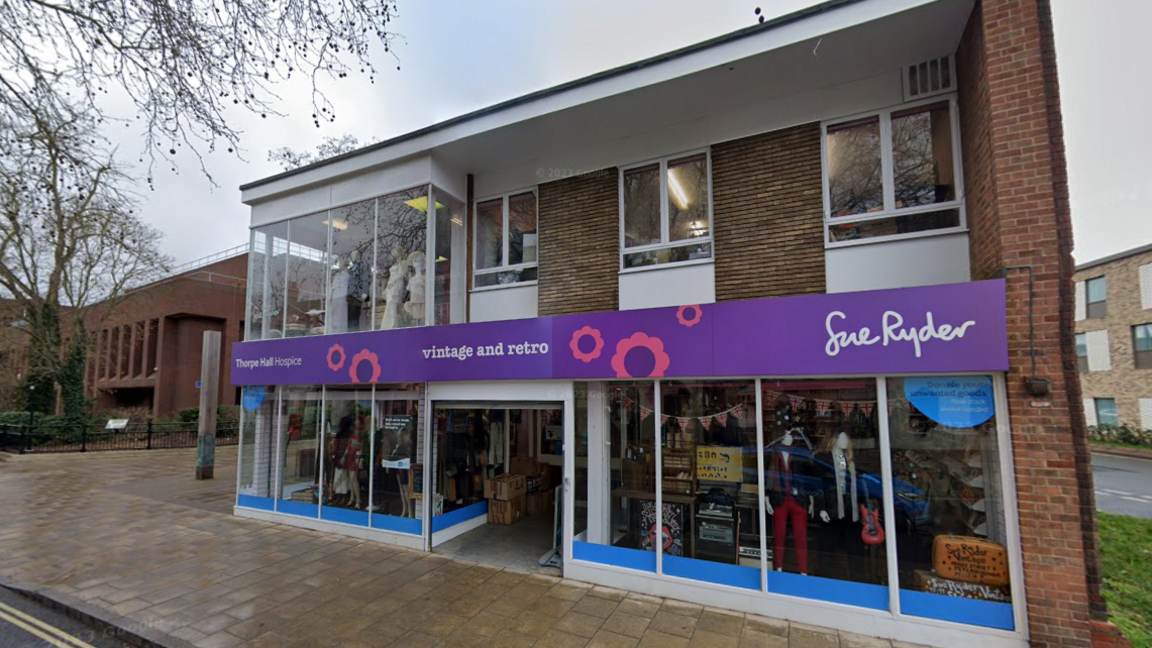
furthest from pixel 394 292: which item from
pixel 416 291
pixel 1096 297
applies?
pixel 1096 297

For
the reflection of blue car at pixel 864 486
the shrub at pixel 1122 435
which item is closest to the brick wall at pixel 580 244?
the reflection of blue car at pixel 864 486

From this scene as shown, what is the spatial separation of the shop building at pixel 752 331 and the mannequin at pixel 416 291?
43 mm

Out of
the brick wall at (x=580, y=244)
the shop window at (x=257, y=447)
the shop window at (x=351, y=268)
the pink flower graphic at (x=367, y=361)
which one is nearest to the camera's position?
the brick wall at (x=580, y=244)

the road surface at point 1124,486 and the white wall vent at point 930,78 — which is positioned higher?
the white wall vent at point 930,78

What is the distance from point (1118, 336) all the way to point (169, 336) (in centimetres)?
4812

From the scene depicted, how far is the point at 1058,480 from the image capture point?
402 cm

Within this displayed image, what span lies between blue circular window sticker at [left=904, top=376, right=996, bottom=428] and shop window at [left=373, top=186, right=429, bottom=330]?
6469 mm

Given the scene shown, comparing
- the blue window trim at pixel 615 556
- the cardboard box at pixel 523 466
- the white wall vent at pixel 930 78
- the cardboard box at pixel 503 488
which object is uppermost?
the white wall vent at pixel 930 78

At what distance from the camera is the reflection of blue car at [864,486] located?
476 centimetres

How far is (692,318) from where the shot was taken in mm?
5410

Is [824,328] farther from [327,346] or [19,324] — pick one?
[19,324]

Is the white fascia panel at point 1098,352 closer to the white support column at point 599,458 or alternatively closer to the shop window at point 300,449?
the white support column at point 599,458

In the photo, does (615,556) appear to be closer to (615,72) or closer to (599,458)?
(599,458)

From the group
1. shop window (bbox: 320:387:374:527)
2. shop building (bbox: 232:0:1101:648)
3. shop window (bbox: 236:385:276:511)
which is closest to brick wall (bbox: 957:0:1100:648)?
shop building (bbox: 232:0:1101:648)
